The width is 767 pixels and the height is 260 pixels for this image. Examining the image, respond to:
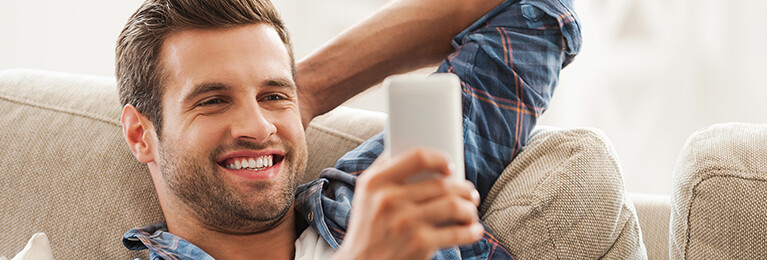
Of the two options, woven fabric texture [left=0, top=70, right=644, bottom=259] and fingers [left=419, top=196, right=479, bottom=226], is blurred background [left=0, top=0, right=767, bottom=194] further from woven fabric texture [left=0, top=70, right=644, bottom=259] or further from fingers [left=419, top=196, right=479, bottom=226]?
fingers [left=419, top=196, right=479, bottom=226]

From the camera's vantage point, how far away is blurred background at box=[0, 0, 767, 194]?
235cm

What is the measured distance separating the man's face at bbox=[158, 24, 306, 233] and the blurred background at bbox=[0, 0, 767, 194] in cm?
119

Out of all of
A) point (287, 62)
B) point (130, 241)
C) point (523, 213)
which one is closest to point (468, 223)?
point (523, 213)

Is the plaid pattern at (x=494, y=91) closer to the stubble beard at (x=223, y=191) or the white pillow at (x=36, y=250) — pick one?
the stubble beard at (x=223, y=191)

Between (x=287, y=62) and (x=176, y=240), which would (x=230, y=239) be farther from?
(x=287, y=62)

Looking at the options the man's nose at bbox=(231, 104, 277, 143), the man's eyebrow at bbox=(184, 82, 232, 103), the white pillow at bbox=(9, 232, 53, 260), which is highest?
the man's eyebrow at bbox=(184, 82, 232, 103)

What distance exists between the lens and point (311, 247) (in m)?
1.33

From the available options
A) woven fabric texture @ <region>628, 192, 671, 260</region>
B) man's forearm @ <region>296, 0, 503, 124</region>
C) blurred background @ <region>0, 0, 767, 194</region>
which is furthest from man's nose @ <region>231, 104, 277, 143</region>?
blurred background @ <region>0, 0, 767, 194</region>

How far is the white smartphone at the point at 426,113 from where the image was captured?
66cm

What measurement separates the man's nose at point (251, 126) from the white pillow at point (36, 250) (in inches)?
15.2

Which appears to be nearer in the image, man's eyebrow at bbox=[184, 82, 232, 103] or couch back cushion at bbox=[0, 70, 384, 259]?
man's eyebrow at bbox=[184, 82, 232, 103]

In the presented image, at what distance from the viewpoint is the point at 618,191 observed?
4.19 feet

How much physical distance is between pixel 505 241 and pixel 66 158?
2.87 ft

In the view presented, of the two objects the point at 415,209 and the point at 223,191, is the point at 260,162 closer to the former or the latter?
the point at 223,191
